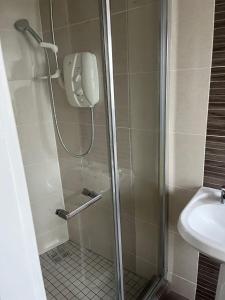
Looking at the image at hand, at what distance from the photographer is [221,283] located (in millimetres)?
1158

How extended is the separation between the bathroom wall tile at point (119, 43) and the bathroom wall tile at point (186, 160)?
473mm

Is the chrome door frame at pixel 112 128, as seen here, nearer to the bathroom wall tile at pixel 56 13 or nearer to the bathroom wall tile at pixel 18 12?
the bathroom wall tile at pixel 56 13

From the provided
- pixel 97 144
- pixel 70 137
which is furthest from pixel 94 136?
pixel 70 137

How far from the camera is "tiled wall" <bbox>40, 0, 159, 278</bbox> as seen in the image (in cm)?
123

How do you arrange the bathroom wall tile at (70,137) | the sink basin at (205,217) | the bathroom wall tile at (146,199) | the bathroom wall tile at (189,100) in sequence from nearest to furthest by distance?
the sink basin at (205,217), the bathroom wall tile at (189,100), the bathroom wall tile at (146,199), the bathroom wall tile at (70,137)

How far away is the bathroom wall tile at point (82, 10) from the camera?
3.91 feet

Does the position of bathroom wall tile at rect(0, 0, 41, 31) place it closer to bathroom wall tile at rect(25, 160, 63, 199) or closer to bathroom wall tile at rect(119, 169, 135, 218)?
bathroom wall tile at rect(25, 160, 63, 199)

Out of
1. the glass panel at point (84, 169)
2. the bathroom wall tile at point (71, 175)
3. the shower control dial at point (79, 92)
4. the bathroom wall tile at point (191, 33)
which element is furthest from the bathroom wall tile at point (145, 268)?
the bathroom wall tile at point (191, 33)

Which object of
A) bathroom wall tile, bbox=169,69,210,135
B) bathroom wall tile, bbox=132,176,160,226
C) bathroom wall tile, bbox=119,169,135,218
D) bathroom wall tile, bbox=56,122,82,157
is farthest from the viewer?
bathroom wall tile, bbox=56,122,82,157

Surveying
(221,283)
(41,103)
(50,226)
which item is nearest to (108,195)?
(50,226)

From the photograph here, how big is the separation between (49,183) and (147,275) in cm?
97

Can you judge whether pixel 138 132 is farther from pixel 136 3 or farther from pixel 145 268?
pixel 145 268

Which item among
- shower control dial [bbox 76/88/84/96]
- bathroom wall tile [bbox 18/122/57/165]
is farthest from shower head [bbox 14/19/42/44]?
bathroom wall tile [bbox 18/122/57/165]

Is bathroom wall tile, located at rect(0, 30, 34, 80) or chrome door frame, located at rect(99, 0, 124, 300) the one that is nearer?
chrome door frame, located at rect(99, 0, 124, 300)
